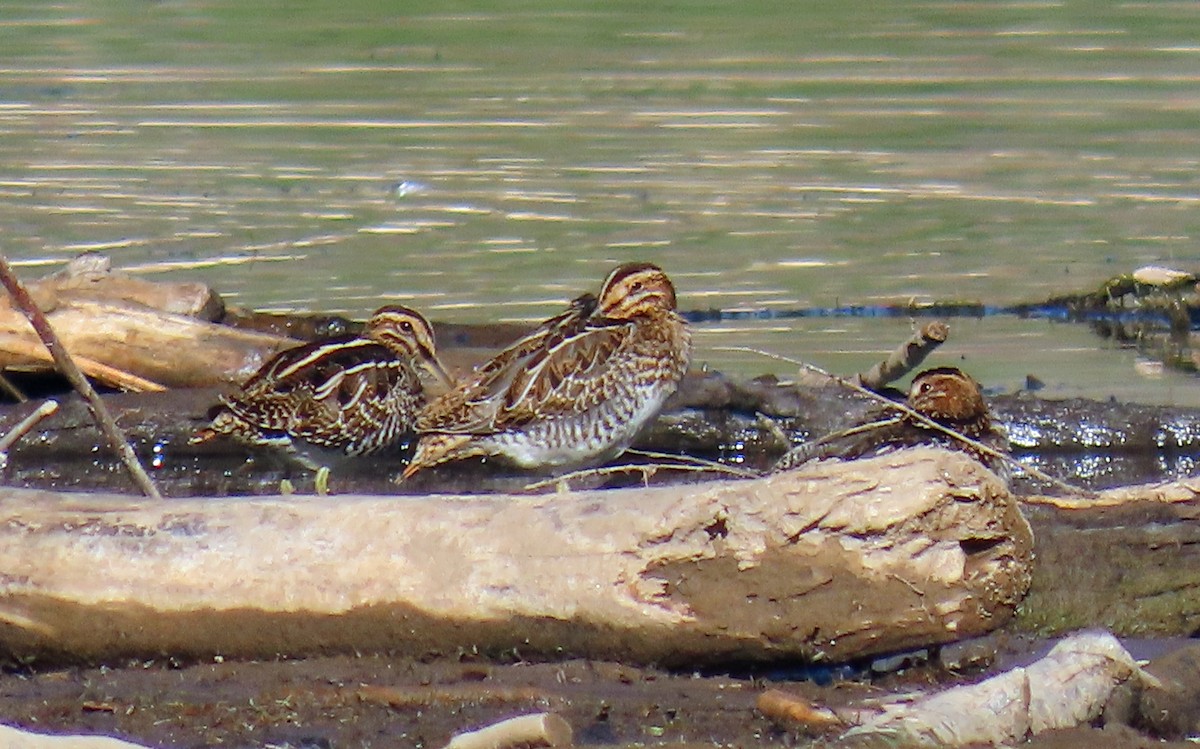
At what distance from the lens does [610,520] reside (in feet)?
18.4

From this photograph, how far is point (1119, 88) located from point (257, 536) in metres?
16.8

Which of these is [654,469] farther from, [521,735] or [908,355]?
[521,735]

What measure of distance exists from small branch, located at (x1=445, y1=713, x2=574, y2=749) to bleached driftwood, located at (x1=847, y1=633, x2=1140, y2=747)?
666 millimetres

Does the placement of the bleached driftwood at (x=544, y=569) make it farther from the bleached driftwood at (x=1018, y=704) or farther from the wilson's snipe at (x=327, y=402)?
the wilson's snipe at (x=327, y=402)

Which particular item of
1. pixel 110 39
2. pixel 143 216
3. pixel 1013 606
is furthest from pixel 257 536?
pixel 110 39

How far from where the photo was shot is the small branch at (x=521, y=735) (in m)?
4.65

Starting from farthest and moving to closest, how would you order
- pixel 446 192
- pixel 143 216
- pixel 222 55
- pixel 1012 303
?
1. pixel 222 55
2. pixel 446 192
3. pixel 143 216
4. pixel 1012 303

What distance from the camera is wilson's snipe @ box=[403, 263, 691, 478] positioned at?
9.03 meters

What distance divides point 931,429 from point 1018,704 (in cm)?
286

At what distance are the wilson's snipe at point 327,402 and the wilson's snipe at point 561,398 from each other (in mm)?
181

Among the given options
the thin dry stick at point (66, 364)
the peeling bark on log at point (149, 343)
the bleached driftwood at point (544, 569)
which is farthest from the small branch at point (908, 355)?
the thin dry stick at point (66, 364)

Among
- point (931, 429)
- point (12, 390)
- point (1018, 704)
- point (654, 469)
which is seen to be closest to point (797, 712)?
point (1018, 704)

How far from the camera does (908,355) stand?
29.0 ft

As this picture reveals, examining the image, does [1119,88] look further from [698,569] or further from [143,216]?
[698,569]
